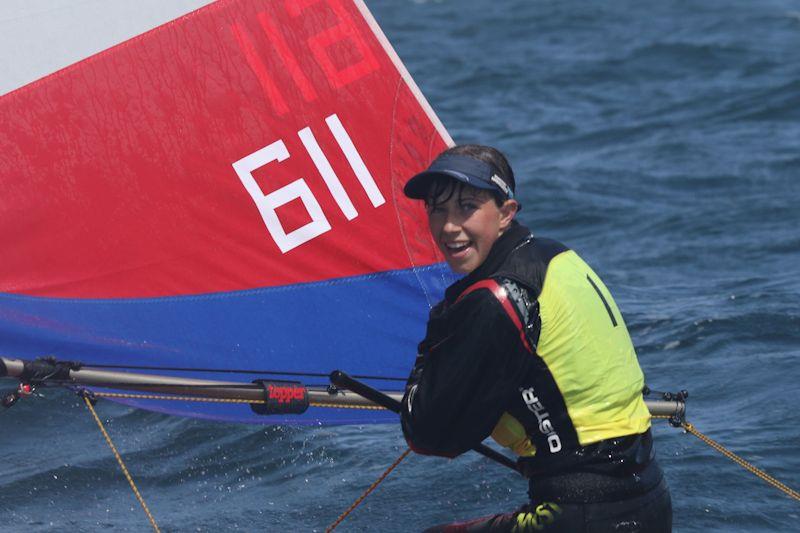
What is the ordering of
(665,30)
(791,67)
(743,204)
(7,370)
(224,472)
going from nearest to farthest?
(7,370) < (224,472) < (743,204) < (791,67) < (665,30)

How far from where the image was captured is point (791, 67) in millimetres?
13953

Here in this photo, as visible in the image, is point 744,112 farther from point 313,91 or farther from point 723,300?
point 313,91

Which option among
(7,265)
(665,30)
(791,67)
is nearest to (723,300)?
(7,265)

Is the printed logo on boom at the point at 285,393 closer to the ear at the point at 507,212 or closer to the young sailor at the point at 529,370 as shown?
the young sailor at the point at 529,370

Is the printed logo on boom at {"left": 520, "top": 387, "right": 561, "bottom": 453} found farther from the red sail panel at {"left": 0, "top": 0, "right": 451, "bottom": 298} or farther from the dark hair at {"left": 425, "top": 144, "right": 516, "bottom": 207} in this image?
the red sail panel at {"left": 0, "top": 0, "right": 451, "bottom": 298}

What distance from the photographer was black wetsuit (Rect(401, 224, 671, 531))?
2.69 m

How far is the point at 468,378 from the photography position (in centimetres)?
268

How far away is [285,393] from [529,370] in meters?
1.00

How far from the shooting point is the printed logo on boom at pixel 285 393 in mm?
3529

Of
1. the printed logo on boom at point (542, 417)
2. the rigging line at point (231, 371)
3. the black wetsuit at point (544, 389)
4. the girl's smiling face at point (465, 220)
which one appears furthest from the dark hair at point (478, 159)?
the rigging line at point (231, 371)

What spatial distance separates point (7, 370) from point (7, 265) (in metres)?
0.64

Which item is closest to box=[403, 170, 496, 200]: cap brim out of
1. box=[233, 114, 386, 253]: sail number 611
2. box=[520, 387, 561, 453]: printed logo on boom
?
box=[520, 387, 561, 453]: printed logo on boom

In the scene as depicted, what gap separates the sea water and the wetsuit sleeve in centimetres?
199

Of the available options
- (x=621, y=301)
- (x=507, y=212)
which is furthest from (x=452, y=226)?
(x=621, y=301)
